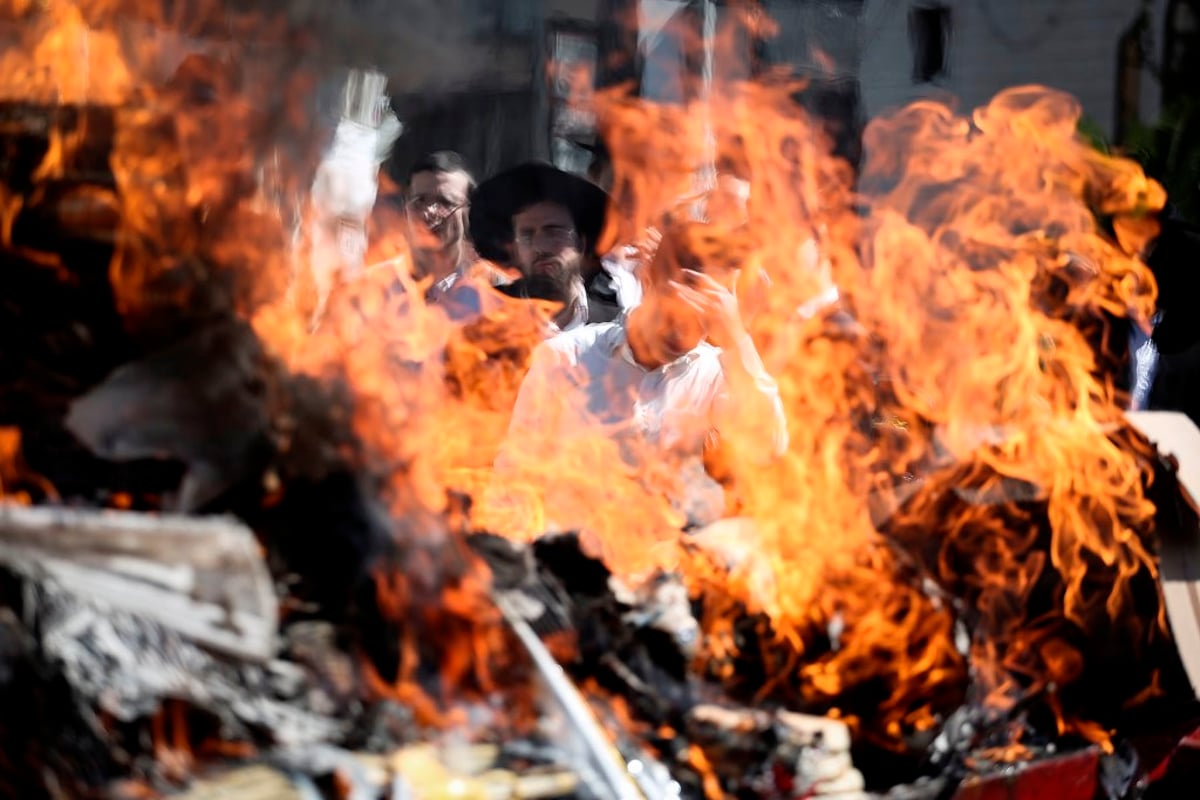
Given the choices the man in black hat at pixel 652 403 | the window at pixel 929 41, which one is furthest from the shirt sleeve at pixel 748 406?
the window at pixel 929 41

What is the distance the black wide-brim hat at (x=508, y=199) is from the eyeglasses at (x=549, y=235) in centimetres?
3

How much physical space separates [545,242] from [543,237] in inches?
0.6

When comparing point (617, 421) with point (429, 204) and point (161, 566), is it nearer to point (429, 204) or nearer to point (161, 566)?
point (429, 204)

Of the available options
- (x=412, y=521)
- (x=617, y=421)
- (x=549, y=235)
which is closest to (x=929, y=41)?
(x=549, y=235)

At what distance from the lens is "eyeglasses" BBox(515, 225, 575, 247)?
278 centimetres

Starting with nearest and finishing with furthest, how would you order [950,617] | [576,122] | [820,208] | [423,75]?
[950,617], [423,75], [576,122], [820,208]

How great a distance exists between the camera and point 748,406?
9.00 feet

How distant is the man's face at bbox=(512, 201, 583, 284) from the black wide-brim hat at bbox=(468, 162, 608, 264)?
2 cm

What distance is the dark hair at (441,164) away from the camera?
2.73 m

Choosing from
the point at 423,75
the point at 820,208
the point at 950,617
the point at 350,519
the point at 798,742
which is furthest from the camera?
the point at 820,208

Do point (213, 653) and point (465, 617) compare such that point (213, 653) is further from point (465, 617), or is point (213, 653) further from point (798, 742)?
point (798, 742)

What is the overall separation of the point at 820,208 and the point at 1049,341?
0.91m

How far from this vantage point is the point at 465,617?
2.08 meters

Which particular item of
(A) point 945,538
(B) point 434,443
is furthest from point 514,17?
(A) point 945,538
